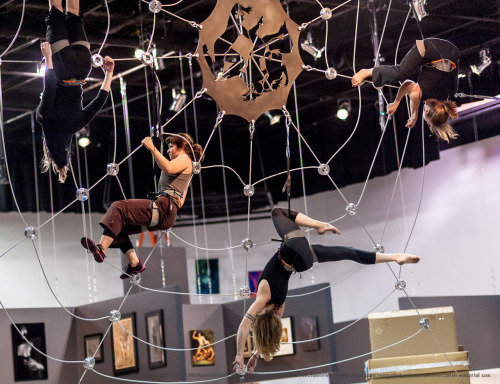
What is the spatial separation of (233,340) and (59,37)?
22.7 ft

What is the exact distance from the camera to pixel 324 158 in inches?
550

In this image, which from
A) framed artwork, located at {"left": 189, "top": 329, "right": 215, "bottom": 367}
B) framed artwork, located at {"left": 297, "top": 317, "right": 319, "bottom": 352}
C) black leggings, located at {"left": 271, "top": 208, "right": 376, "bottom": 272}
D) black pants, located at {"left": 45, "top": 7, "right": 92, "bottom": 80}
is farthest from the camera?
framed artwork, located at {"left": 189, "top": 329, "right": 215, "bottom": 367}

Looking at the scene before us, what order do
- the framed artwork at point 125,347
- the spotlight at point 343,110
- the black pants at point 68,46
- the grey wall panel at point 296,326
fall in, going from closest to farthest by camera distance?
1. the black pants at point 68,46
2. the grey wall panel at point 296,326
3. the framed artwork at point 125,347
4. the spotlight at point 343,110

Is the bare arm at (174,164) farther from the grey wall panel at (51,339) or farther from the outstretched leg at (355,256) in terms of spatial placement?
the grey wall panel at (51,339)

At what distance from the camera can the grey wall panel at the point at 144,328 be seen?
10328 millimetres

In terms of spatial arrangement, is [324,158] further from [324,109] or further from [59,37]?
[59,37]

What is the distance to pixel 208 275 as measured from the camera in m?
14.9

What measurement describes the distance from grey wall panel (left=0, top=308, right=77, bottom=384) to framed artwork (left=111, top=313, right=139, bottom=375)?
83cm

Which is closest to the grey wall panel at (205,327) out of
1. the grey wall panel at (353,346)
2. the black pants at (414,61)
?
the grey wall panel at (353,346)

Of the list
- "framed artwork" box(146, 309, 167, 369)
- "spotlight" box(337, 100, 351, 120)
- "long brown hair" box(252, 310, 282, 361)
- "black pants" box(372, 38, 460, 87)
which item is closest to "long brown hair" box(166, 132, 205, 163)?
"long brown hair" box(252, 310, 282, 361)

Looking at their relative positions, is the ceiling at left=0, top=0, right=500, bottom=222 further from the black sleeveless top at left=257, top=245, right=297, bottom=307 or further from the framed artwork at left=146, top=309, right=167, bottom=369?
the black sleeveless top at left=257, top=245, right=297, bottom=307

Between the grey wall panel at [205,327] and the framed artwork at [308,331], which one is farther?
the grey wall panel at [205,327]

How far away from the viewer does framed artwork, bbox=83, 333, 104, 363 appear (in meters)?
11.7

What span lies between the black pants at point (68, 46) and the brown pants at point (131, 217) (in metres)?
0.90
